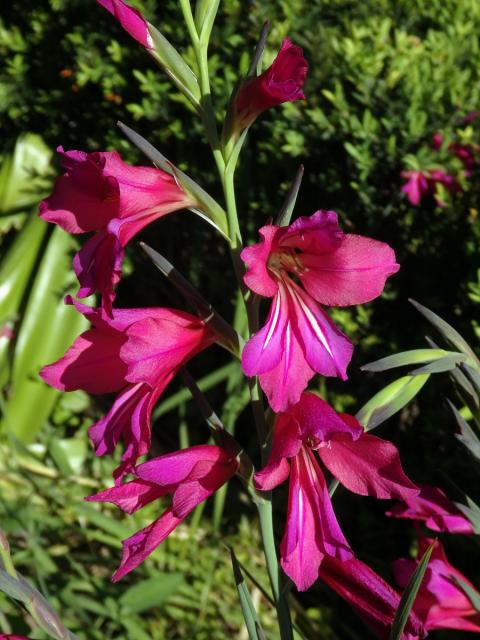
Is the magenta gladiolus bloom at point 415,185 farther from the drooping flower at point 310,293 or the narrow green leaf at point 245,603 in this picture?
the narrow green leaf at point 245,603

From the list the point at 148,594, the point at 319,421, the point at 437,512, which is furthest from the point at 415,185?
the point at 319,421

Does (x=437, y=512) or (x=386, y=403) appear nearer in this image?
(x=386, y=403)

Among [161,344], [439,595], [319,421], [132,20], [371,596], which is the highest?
[132,20]

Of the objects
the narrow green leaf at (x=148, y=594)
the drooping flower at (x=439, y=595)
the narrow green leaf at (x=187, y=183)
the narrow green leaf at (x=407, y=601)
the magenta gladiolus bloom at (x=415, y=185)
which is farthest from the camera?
the magenta gladiolus bloom at (x=415, y=185)

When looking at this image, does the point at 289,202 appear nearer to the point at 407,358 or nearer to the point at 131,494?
the point at 407,358

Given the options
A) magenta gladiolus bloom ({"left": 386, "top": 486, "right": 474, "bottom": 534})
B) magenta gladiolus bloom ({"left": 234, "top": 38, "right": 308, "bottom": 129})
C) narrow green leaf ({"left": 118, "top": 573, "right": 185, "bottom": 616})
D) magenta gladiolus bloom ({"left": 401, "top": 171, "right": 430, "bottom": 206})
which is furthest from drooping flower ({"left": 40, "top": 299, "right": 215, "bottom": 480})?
magenta gladiolus bloom ({"left": 401, "top": 171, "right": 430, "bottom": 206})

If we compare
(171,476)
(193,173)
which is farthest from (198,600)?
(171,476)

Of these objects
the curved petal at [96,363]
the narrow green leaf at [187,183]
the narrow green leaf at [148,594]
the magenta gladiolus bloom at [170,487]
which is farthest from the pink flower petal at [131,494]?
the narrow green leaf at [148,594]
